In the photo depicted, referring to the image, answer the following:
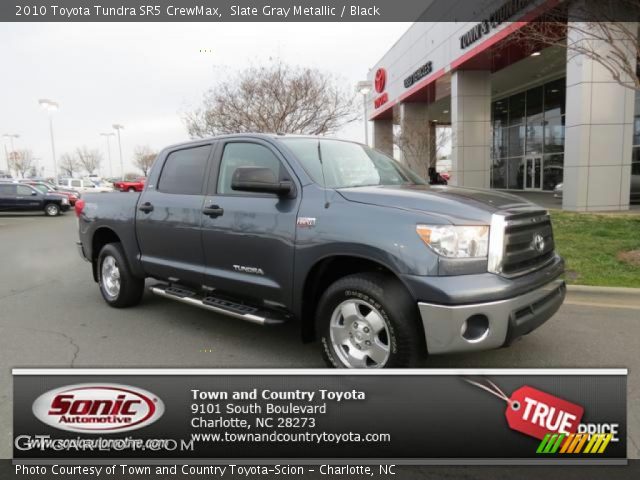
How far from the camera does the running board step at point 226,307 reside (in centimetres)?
400

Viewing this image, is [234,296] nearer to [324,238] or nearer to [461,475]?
[324,238]

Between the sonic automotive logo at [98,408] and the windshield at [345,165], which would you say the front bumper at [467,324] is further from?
the sonic automotive logo at [98,408]

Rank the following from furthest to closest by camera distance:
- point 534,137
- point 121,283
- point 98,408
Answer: point 534,137 → point 121,283 → point 98,408

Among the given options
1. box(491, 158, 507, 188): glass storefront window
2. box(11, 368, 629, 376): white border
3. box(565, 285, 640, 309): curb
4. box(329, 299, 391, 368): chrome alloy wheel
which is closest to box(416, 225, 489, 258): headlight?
box(329, 299, 391, 368): chrome alloy wheel

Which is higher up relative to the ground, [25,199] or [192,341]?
[25,199]

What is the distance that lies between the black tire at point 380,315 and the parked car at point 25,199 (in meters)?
22.8

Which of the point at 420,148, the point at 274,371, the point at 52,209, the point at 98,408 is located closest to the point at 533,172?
the point at 420,148

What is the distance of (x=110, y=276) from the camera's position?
6.05m

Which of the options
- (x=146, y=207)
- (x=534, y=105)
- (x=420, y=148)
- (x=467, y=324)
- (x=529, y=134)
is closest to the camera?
(x=467, y=324)

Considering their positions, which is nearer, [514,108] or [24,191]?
[24,191]

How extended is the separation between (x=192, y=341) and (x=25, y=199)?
852 inches

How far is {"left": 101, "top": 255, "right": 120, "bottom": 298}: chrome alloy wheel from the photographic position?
594 centimetres

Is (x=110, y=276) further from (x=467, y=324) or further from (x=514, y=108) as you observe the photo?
(x=514, y=108)

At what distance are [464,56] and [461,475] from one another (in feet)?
65.6
